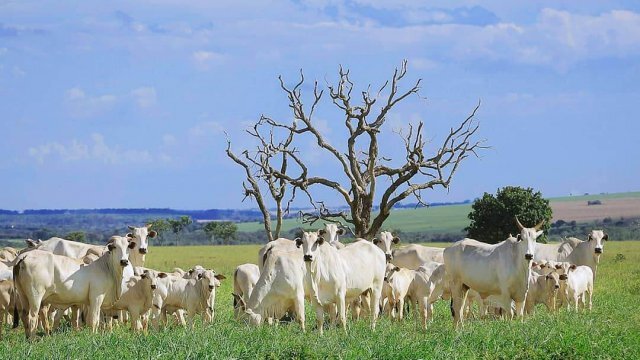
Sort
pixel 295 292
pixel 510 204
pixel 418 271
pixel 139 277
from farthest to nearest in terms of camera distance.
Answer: pixel 510 204, pixel 418 271, pixel 139 277, pixel 295 292

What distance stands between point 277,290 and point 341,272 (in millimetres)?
1759

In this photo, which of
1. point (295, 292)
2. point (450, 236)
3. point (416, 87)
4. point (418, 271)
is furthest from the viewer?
point (450, 236)

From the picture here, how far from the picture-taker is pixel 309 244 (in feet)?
70.0

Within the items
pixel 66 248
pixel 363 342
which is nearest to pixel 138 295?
pixel 66 248

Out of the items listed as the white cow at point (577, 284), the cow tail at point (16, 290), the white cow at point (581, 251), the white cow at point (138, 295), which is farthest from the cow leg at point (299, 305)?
the white cow at point (581, 251)

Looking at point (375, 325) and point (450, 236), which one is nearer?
point (375, 325)

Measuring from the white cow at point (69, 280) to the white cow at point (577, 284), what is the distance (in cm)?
1070

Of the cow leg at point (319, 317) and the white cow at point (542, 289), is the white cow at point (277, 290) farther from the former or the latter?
the white cow at point (542, 289)

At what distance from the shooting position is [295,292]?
21422 mm

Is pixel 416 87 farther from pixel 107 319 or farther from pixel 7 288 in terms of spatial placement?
pixel 7 288

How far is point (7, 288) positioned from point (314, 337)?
727 centimetres

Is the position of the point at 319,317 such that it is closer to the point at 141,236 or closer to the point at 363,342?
the point at 363,342

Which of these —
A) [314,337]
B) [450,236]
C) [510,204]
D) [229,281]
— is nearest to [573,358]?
[314,337]

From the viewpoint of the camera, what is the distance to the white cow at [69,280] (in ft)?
71.0
